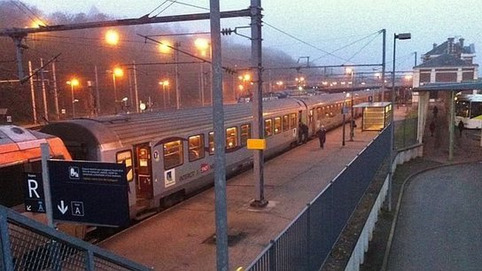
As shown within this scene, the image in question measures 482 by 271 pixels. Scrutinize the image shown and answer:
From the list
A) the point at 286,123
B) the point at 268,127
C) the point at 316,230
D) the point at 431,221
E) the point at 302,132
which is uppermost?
the point at 268,127

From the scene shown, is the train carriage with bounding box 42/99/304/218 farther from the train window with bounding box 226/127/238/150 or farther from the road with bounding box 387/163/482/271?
the road with bounding box 387/163/482/271

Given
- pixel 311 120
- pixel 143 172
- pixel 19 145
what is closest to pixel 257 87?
pixel 143 172

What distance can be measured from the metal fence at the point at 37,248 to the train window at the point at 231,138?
13425 millimetres

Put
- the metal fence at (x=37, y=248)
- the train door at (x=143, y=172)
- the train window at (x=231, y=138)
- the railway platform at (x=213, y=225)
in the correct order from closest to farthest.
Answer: the metal fence at (x=37, y=248), the railway platform at (x=213, y=225), the train door at (x=143, y=172), the train window at (x=231, y=138)

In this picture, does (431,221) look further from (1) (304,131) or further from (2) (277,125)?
(1) (304,131)

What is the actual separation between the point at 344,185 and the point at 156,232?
18.0 ft

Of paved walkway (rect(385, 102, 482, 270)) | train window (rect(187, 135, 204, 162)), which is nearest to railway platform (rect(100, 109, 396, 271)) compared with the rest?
train window (rect(187, 135, 204, 162))

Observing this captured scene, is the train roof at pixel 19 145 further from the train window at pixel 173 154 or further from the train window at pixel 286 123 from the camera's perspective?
the train window at pixel 286 123

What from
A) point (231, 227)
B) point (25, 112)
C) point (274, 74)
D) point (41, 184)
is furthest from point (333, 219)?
point (274, 74)

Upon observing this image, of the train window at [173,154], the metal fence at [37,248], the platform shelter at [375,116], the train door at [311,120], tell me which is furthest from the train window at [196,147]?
the platform shelter at [375,116]

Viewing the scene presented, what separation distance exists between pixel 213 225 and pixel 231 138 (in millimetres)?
6329

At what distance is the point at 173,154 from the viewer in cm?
1499

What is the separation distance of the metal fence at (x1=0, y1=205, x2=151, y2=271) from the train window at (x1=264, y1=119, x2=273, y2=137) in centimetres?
1803

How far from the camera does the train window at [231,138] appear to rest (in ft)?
62.0
